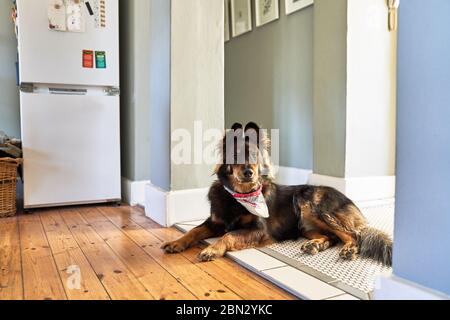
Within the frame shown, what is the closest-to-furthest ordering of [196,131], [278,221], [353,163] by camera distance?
[278,221] → [196,131] → [353,163]

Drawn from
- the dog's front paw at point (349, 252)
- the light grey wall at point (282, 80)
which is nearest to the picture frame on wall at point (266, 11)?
the light grey wall at point (282, 80)

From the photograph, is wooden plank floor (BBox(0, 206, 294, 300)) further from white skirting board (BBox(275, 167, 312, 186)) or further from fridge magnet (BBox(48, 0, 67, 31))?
fridge magnet (BBox(48, 0, 67, 31))

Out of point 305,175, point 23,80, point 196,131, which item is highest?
point 23,80

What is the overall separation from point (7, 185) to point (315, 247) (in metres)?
2.04

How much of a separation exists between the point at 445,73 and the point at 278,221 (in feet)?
3.86

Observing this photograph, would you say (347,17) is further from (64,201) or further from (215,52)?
(64,201)

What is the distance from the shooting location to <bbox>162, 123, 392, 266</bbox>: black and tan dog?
5.76 feet

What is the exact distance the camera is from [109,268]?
1507mm

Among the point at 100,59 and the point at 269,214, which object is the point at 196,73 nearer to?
the point at 100,59

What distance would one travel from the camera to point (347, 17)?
243 centimetres

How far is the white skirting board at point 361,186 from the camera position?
2494 mm

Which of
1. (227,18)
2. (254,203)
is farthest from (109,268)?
(227,18)

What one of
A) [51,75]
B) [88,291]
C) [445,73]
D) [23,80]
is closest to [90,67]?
[51,75]

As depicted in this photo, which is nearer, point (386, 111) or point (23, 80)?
point (23, 80)
